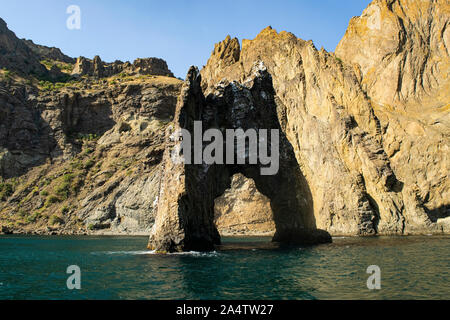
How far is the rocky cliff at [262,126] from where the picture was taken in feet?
125

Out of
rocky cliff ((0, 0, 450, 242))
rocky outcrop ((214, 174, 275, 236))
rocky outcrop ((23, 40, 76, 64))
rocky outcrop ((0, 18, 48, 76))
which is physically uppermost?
rocky outcrop ((23, 40, 76, 64))

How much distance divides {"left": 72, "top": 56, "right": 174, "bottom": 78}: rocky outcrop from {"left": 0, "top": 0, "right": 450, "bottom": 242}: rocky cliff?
15789 mm

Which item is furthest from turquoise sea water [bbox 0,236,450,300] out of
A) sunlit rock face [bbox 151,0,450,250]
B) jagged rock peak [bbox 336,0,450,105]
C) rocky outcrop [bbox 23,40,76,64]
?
rocky outcrop [bbox 23,40,76,64]

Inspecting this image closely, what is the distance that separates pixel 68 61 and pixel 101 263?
556 ft

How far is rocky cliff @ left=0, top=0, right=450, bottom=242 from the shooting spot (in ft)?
125

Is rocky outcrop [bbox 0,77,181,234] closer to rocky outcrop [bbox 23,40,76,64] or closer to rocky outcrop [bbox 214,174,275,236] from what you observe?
rocky outcrop [bbox 214,174,275,236]

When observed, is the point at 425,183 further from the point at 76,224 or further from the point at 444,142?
the point at 76,224

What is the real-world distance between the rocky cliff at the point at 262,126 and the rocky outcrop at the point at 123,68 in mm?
15789

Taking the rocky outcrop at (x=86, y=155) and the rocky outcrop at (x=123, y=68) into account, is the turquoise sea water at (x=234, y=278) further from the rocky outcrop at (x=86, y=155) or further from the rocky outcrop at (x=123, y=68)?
the rocky outcrop at (x=123, y=68)

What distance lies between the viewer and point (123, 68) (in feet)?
420

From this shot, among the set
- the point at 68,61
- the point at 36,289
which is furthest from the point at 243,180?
the point at 68,61

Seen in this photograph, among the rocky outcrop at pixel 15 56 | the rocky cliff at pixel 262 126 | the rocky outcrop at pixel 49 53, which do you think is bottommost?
the rocky cliff at pixel 262 126

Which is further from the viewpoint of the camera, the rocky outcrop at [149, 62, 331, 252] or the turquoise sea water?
the rocky outcrop at [149, 62, 331, 252]

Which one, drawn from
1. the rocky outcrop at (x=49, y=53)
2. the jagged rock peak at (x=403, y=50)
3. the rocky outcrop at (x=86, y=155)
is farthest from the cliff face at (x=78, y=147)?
the jagged rock peak at (x=403, y=50)
